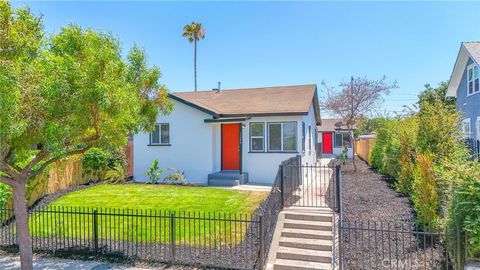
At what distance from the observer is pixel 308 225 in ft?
24.7

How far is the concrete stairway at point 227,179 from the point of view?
12703mm

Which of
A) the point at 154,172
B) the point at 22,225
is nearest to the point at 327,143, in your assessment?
the point at 154,172

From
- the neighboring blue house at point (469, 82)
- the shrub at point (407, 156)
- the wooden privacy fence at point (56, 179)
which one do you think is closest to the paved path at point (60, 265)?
the wooden privacy fence at point (56, 179)

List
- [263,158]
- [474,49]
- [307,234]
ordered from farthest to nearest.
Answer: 1. [474,49]
2. [263,158]
3. [307,234]

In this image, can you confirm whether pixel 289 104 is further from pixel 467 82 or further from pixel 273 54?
pixel 467 82

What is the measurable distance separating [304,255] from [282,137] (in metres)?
7.08

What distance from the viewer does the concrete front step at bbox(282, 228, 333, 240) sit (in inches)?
279

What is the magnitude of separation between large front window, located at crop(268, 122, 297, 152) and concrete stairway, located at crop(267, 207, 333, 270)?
5005 millimetres

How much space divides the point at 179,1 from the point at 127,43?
5.28 meters

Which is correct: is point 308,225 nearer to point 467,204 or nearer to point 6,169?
point 467,204

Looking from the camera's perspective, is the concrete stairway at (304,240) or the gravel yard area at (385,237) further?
the concrete stairway at (304,240)

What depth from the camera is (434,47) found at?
50.3 feet

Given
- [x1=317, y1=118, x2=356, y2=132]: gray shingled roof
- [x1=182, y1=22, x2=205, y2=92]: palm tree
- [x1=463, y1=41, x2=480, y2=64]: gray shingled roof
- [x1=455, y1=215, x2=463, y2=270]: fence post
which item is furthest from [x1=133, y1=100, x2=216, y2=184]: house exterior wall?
[x1=182, y1=22, x2=205, y2=92]: palm tree

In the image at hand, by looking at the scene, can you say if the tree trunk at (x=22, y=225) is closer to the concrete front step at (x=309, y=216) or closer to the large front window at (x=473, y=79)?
the concrete front step at (x=309, y=216)
